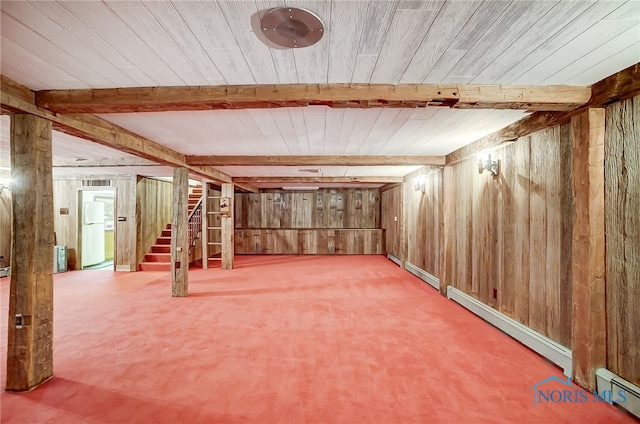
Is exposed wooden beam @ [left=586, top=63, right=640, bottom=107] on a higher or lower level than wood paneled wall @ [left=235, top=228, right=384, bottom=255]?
higher

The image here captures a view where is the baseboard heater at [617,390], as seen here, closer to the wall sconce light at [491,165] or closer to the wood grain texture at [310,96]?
the wood grain texture at [310,96]

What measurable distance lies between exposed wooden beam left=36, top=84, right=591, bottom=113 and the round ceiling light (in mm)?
526

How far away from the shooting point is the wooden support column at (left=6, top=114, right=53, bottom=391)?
7.27 ft

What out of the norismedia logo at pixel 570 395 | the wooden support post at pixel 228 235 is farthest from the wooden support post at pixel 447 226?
the wooden support post at pixel 228 235

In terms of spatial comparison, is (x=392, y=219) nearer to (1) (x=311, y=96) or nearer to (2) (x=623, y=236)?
(2) (x=623, y=236)

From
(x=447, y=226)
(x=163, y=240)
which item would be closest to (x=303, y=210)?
(x=163, y=240)

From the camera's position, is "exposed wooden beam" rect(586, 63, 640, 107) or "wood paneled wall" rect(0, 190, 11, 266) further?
"wood paneled wall" rect(0, 190, 11, 266)

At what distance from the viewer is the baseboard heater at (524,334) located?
98.7 inches

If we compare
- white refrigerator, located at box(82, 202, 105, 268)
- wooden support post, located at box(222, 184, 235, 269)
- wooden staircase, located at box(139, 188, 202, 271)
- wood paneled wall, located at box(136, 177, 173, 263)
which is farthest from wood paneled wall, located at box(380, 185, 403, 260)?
white refrigerator, located at box(82, 202, 105, 268)

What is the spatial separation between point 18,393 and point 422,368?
336 cm

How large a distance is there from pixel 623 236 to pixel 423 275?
4.07 m

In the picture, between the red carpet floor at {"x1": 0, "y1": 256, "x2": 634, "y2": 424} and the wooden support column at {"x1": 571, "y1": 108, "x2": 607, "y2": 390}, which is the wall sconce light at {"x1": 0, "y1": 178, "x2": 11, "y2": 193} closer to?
the red carpet floor at {"x1": 0, "y1": 256, "x2": 634, "y2": 424}

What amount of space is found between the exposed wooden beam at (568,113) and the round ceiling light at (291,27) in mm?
2175

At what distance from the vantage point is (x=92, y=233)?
299 inches
